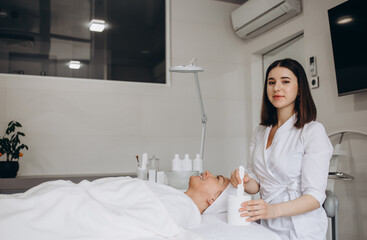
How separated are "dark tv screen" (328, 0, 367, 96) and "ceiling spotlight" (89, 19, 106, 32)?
183 centimetres

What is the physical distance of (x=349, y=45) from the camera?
213 cm

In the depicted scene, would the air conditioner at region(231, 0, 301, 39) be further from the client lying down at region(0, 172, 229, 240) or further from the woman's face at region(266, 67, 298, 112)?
the client lying down at region(0, 172, 229, 240)

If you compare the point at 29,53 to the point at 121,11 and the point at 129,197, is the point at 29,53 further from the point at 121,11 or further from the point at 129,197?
the point at 129,197

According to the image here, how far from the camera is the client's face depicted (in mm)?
1690

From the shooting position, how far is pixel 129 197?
139cm

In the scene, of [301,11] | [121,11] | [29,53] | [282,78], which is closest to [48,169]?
[29,53]

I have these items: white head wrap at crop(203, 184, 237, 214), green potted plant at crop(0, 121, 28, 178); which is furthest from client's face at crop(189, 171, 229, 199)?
green potted plant at crop(0, 121, 28, 178)

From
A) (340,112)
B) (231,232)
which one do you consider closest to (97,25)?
(340,112)

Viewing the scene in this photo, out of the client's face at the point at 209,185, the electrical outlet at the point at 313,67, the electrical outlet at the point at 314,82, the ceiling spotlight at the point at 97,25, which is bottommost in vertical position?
the client's face at the point at 209,185

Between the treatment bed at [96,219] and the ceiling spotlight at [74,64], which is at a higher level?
the ceiling spotlight at [74,64]

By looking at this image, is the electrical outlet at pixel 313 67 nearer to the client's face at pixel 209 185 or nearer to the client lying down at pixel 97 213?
the client's face at pixel 209 185

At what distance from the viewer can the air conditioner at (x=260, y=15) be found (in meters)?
2.73

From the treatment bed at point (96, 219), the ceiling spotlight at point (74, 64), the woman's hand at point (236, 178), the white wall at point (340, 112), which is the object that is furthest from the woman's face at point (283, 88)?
A: the ceiling spotlight at point (74, 64)

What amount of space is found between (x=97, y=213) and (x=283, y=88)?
0.93 m
